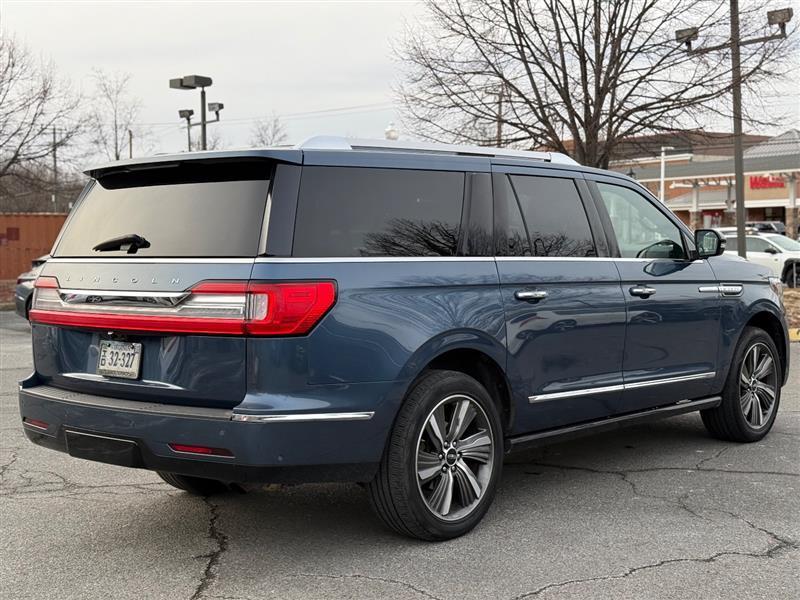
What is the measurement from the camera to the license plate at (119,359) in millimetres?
4238

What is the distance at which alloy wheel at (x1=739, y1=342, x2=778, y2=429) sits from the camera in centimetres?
666

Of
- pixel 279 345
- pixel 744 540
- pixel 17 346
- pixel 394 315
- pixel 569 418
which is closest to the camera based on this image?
pixel 279 345

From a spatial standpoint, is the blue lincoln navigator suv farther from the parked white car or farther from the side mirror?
the parked white car

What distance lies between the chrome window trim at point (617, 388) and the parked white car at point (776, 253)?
16.3 metres

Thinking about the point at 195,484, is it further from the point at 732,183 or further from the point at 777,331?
the point at 732,183

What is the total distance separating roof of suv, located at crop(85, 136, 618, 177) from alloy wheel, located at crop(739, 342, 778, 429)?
7.65 feet

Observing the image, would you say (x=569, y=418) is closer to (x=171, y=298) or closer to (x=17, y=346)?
(x=171, y=298)

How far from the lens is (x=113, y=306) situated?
432cm

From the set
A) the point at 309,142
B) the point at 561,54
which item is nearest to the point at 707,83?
the point at 561,54

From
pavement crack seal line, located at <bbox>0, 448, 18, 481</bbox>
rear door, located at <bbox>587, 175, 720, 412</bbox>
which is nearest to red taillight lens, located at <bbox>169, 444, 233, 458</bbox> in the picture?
pavement crack seal line, located at <bbox>0, 448, 18, 481</bbox>

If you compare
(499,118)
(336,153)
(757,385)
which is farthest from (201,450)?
(499,118)

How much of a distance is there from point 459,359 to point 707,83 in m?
10.4

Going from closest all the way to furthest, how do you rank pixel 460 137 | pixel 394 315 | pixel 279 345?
pixel 279 345 < pixel 394 315 < pixel 460 137

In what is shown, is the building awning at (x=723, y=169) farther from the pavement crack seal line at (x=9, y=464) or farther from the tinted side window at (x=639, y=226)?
the pavement crack seal line at (x=9, y=464)
